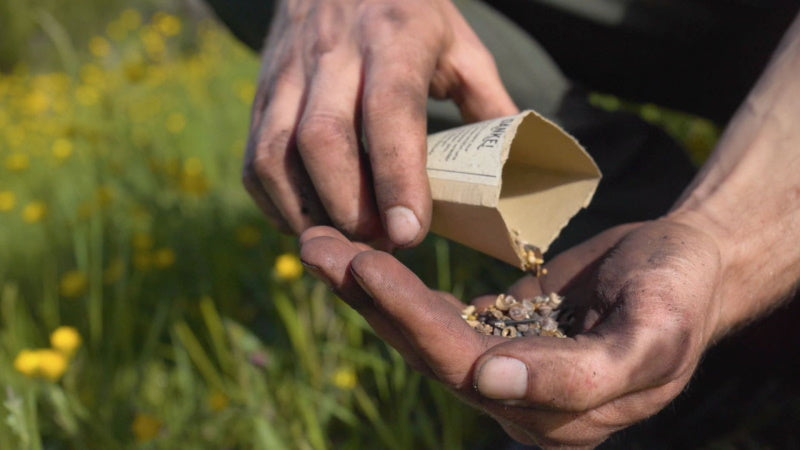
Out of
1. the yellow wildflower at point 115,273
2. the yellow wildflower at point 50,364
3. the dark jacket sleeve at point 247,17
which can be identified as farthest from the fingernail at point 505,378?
the dark jacket sleeve at point 247,17

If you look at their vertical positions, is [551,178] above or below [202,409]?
above

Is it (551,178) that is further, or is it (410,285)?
(551,178)

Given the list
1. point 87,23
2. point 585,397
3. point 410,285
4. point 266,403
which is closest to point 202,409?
point 266,403

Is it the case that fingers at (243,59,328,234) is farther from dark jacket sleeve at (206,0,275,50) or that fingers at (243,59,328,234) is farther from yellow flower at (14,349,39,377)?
dark jacket sleeve at (206,0,275,50)

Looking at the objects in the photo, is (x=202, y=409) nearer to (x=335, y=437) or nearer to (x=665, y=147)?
(x=335, y=437)

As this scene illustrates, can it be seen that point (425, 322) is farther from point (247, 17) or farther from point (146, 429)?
point (247, 17)

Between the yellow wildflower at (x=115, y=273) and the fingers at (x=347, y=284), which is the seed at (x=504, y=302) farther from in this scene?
the yellow wildflower at (x=115, y=273)

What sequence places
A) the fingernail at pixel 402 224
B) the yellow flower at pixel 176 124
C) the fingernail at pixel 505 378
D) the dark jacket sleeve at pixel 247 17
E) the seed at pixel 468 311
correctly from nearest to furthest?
1. the fingernail at pixel 505 378
2. the fingernail at pixel 402 224
3. the seed at pixel 468 311
4. the dark jacket sleeve at pixel 247 17
5. the yellow flower at pixel 176 124
